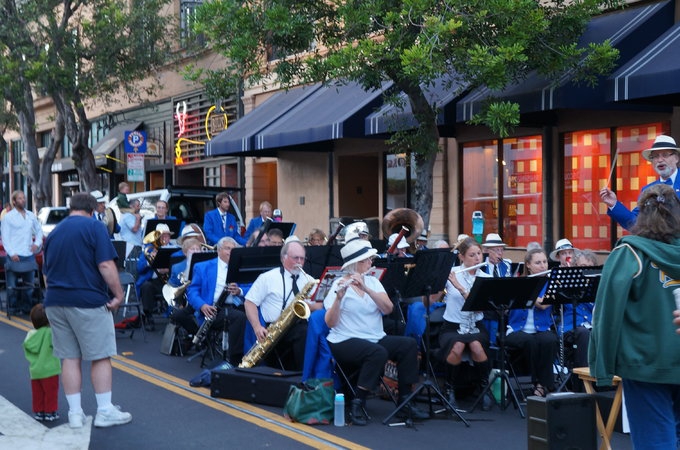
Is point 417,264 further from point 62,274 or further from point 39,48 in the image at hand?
point 39,48

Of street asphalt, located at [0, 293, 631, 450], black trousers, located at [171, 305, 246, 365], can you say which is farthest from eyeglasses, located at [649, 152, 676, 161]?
black trousers, located at [171, 305, 246, 365]

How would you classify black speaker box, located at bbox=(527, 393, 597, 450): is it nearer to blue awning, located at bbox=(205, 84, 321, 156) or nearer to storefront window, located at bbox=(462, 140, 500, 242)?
storefront window, located at bbox=(462, 140, 500, 242)

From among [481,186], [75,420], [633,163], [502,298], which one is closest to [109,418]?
[75,420]

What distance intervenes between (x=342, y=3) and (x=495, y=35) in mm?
2395

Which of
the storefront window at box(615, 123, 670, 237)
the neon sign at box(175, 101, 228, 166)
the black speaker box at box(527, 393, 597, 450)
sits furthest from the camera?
the neon sign at box(175, 101, 228, 166)

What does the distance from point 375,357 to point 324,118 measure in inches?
469

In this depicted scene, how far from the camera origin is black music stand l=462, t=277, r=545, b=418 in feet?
29.8

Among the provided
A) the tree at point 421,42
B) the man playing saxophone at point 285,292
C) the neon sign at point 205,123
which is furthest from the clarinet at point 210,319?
the neon sign at point 205,123

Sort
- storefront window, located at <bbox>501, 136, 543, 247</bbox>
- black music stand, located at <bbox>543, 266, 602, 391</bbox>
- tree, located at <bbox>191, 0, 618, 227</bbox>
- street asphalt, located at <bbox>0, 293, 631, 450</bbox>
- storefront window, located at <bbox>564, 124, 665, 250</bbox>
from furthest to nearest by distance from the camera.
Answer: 1. storefront window, located at <bbox>501, 136, 543, 247</bbox>
2. storefront window, located at <bbox>564, 124, 665, 250</bbox>
3. tree, located at <bbox>191, 0, 618, 227</bbox>
4. black music stand, located at <bbox>543, 266, 602, 391</bbox>
5. street asphalt, located at <bbox>0, 293, 631, 450</bbox>

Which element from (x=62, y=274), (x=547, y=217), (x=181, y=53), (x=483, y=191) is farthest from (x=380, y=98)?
(x=181, y=53)

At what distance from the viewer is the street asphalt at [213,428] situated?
7992mm

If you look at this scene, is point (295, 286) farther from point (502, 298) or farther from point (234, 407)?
point (502, 298)

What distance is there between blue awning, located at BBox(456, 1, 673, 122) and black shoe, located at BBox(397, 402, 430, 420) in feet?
21.8

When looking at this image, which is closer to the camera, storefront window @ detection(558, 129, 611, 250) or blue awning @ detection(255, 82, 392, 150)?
storefront window @ detection(558, 129, 611, 250)
